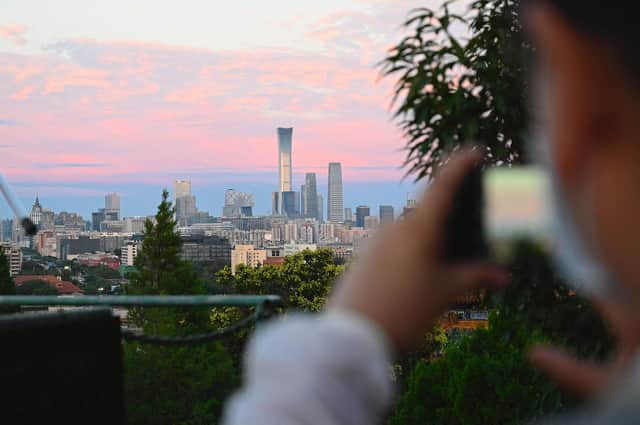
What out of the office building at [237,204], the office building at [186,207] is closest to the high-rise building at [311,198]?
the office building at [237,204]

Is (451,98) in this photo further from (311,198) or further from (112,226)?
(311,198)

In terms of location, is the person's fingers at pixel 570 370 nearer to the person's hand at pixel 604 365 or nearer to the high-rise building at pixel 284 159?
the person's hand at pixel 604 365

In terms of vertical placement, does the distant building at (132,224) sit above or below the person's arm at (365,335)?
above

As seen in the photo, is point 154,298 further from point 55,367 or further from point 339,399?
point 339,399

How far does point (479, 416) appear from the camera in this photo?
42.0ft

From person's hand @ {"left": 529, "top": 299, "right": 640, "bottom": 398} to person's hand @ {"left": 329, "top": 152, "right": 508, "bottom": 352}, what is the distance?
1.5 inches

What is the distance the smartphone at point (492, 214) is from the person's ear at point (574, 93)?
0.11 feet

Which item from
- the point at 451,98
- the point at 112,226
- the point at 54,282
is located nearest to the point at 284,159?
the point at 112,226

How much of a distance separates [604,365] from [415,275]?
0.08 meters

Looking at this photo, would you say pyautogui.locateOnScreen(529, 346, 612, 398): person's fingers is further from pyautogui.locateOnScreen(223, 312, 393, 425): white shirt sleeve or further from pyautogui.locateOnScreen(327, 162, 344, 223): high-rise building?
pyautogui.locateOnScreen(327, 162, 344, 223): high-rise building

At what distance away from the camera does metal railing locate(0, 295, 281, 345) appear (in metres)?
2.20

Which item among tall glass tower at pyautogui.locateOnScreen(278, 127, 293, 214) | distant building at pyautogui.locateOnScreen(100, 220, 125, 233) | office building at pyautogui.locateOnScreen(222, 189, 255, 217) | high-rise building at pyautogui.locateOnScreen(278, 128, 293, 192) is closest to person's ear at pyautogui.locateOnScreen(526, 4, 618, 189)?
distant building at pyautogui.locateOnScreen(100, 220, 125, 233)

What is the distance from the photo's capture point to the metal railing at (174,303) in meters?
2.20

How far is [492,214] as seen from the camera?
31 cm
